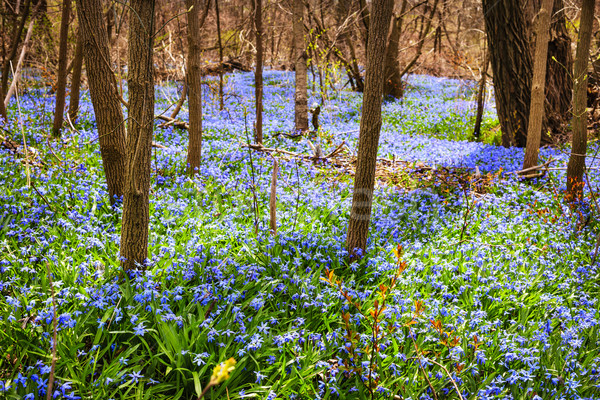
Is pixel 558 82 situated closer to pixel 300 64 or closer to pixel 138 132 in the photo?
pixel 300 64

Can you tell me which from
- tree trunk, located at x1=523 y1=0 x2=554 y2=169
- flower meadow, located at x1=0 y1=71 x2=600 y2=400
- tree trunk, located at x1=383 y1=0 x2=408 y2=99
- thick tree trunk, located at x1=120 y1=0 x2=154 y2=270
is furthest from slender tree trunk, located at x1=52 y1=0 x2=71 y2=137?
tree trunk, located at x1=383 y1=0 x2=408 y2=99

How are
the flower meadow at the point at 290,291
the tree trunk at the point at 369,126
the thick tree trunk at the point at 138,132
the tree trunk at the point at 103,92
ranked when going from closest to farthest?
the flower meadow at the point at 290,291, the thick tree trunk at the point at 138,132, the tree trunk at the point at 369,126, the tree trunk at the point at 103,92

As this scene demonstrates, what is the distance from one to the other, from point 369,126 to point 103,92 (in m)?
2.75

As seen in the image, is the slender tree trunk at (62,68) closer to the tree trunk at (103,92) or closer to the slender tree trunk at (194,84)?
the slender tree trunk at (194,84)

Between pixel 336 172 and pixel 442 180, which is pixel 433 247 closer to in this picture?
pixel 442 180

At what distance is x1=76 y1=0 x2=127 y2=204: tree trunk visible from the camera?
147 inches

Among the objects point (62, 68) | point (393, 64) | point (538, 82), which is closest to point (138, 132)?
point (62, 68)

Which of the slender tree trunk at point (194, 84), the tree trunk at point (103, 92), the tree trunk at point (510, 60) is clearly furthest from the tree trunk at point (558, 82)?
the tree trunk at point (103, 92)

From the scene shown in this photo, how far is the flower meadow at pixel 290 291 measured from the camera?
2303 mm

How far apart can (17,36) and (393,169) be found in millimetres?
6801

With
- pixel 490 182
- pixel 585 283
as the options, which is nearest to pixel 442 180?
pixel 490 182

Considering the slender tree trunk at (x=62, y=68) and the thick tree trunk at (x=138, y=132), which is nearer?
the thick tree trunk at (x=138, y=132)

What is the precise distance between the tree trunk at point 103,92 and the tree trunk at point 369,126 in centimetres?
227

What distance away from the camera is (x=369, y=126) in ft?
10.7
